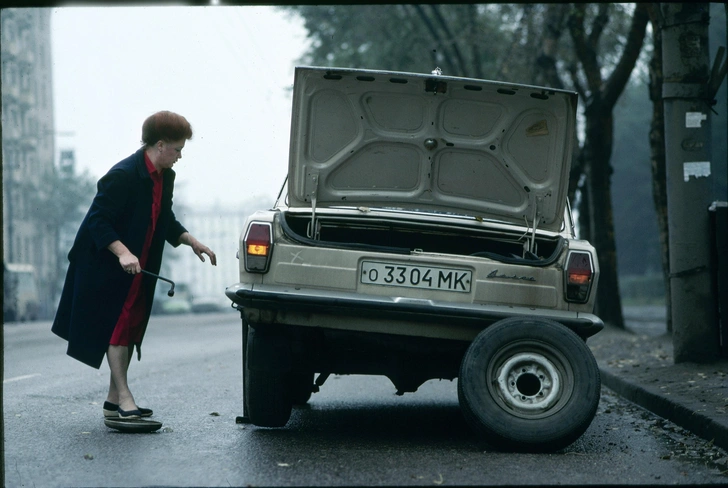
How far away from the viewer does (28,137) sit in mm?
46188

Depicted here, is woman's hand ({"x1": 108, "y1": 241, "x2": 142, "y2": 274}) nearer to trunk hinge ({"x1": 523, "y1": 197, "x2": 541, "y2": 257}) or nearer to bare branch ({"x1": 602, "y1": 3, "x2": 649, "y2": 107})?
trunk hinge ({"x1": 523, "y1": 197, "x2": 541, "y2": 257})

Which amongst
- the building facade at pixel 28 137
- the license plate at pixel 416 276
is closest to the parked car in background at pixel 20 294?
the building facade at pixel 28 137

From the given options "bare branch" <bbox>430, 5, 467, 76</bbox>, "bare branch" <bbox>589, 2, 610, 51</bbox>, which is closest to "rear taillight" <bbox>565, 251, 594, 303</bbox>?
"bare branch" <bbox>589, 2, 610, 51</bbox>

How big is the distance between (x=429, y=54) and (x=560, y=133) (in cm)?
2071

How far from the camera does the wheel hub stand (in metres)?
5.64

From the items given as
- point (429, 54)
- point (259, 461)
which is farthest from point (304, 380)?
point (429, 54)

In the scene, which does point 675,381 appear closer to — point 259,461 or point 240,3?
point 259,461

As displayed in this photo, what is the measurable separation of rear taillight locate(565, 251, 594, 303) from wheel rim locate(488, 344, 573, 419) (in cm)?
40

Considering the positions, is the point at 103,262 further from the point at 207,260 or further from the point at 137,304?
the point at 207,260

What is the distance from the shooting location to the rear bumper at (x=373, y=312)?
568 centimetres

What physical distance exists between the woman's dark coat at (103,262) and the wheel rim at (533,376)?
2209 mm

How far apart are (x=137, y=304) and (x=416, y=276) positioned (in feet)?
5.87

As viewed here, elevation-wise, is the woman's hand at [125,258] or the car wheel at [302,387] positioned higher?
the woman's hand at [125,258]

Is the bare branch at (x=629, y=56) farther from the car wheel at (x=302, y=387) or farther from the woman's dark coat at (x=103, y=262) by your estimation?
the woman's dark coat at (x=103, y=262)
